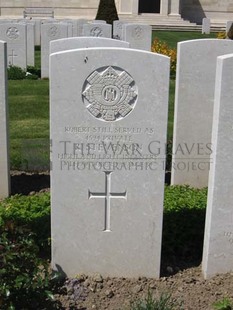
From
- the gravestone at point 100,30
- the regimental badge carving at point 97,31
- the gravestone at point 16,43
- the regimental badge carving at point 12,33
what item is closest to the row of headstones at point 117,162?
the gravestone at point 16,43

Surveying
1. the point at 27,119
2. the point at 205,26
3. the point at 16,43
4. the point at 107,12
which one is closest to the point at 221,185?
the point at 27,119

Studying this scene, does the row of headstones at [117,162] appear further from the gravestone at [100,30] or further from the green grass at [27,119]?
the gravestone at [100,30]

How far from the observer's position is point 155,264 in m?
4.66

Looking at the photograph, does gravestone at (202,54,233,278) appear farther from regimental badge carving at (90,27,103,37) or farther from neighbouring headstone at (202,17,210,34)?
neighbouring headstone at (202,17,210,34)

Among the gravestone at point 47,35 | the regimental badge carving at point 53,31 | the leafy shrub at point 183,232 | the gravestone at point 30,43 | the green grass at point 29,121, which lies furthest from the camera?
Answer: the regimental badge carving at point 53,31

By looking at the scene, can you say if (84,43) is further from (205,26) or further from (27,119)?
(205,26)

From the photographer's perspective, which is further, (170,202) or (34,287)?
(170,202)

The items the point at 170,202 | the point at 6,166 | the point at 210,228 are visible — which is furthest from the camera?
the point at 6,166

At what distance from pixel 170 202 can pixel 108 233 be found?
1.06m

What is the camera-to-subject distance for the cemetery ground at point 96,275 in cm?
388

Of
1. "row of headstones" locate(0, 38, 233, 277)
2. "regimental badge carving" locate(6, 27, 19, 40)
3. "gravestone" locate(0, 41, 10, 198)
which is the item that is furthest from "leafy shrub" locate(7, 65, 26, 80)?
"row of headstones" locate(0, 38, 233, 277)

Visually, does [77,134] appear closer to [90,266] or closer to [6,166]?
[90,266]

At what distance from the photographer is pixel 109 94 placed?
14.1 feet

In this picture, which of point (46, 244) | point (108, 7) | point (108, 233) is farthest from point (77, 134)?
point (108, 7)
